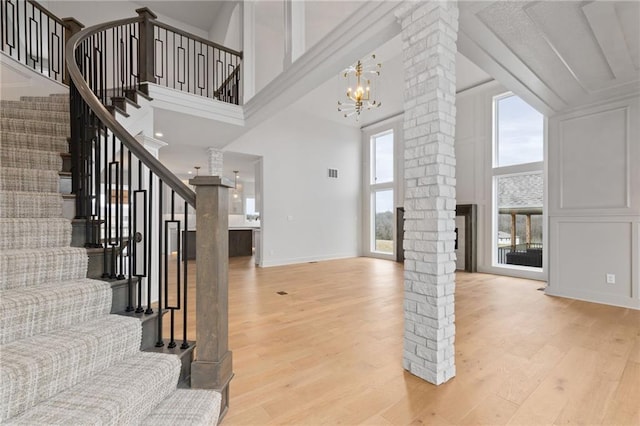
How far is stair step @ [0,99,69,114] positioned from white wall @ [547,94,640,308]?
21.9 feet

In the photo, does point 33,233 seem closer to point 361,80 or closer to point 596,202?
point 361,80

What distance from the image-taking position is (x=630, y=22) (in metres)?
2.47

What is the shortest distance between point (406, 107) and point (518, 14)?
117 centimetres

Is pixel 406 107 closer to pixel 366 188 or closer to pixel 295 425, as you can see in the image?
pixel 295 425

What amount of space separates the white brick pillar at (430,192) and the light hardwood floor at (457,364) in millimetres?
274

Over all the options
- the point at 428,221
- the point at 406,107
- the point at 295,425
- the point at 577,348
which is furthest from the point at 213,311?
the point at 577,348

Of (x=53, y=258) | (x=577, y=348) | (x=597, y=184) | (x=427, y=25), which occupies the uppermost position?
(x=427, y=25)

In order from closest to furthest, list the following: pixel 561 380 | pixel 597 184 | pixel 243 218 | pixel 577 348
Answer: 1. pixel 561 380
2. pixel 577 348
3. pixel 597 184
4. pixel 243 218

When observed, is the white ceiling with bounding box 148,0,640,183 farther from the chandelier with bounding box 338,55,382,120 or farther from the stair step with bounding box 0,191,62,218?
the stair step with bounding box 0,191,62,218

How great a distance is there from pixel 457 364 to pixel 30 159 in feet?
12.8

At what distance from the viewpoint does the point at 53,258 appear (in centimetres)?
177

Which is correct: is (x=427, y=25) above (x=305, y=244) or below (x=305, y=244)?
above

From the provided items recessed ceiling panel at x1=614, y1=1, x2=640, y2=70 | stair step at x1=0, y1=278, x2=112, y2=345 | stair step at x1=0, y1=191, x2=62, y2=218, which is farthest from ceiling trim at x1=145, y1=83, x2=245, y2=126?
recessed ceiling panel at x1=614, y1=1, x2=640, y2=70

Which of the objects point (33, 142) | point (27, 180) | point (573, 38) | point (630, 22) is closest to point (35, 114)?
point (33, 142)
